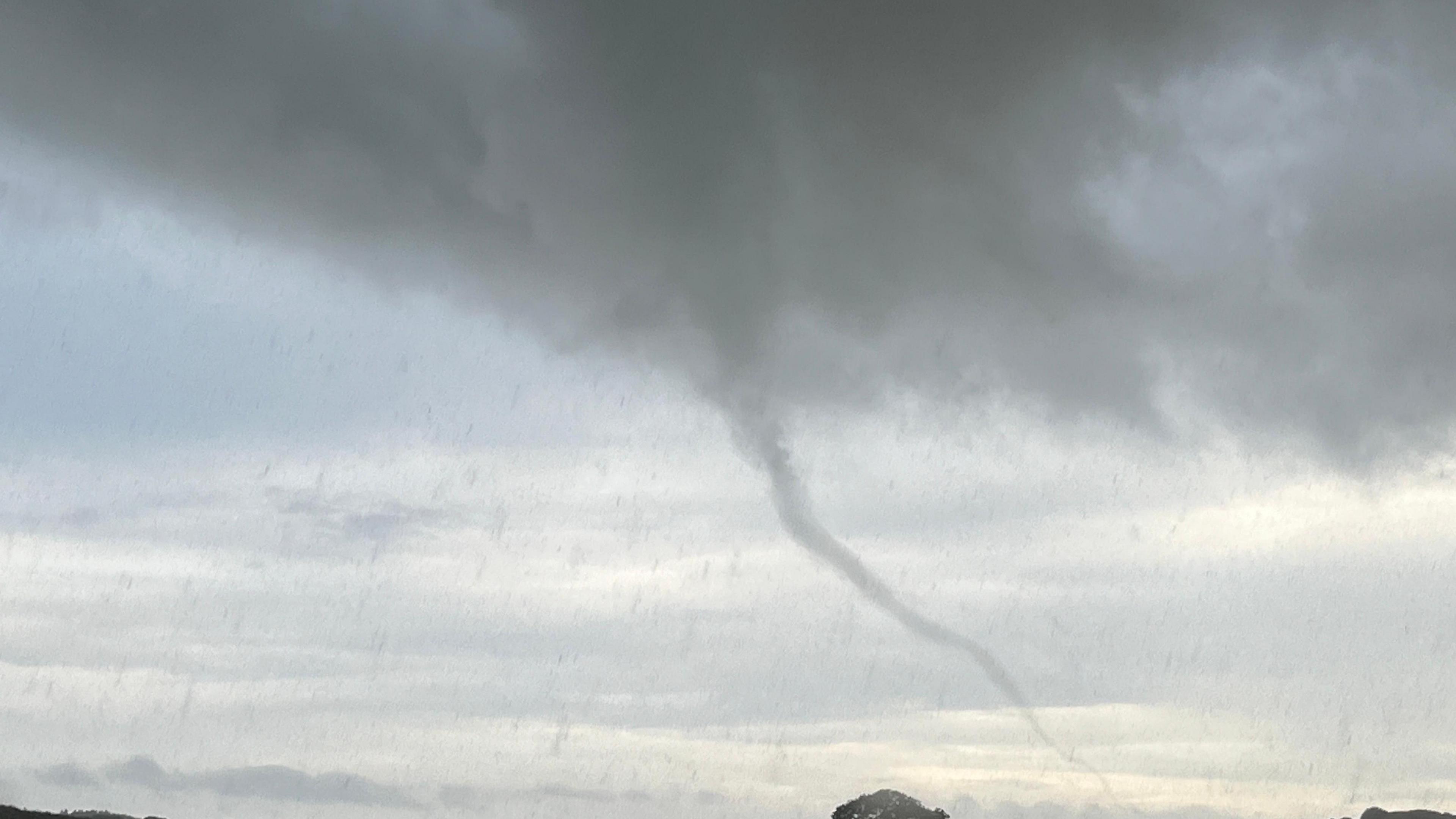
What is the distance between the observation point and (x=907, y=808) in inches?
7790

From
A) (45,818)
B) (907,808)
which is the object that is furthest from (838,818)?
(45,818)

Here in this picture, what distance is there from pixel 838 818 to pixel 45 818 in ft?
321

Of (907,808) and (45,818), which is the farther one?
(907,808)

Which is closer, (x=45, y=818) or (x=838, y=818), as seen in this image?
(x=45, y=818)

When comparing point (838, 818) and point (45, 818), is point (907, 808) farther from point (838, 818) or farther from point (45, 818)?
point (45, 818)

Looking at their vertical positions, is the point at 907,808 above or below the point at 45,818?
above

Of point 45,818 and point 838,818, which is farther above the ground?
point 838,818

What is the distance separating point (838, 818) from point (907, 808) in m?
9.36

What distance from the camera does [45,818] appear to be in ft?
563

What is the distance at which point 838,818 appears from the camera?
199875 millimetres

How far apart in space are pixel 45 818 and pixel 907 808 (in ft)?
347
